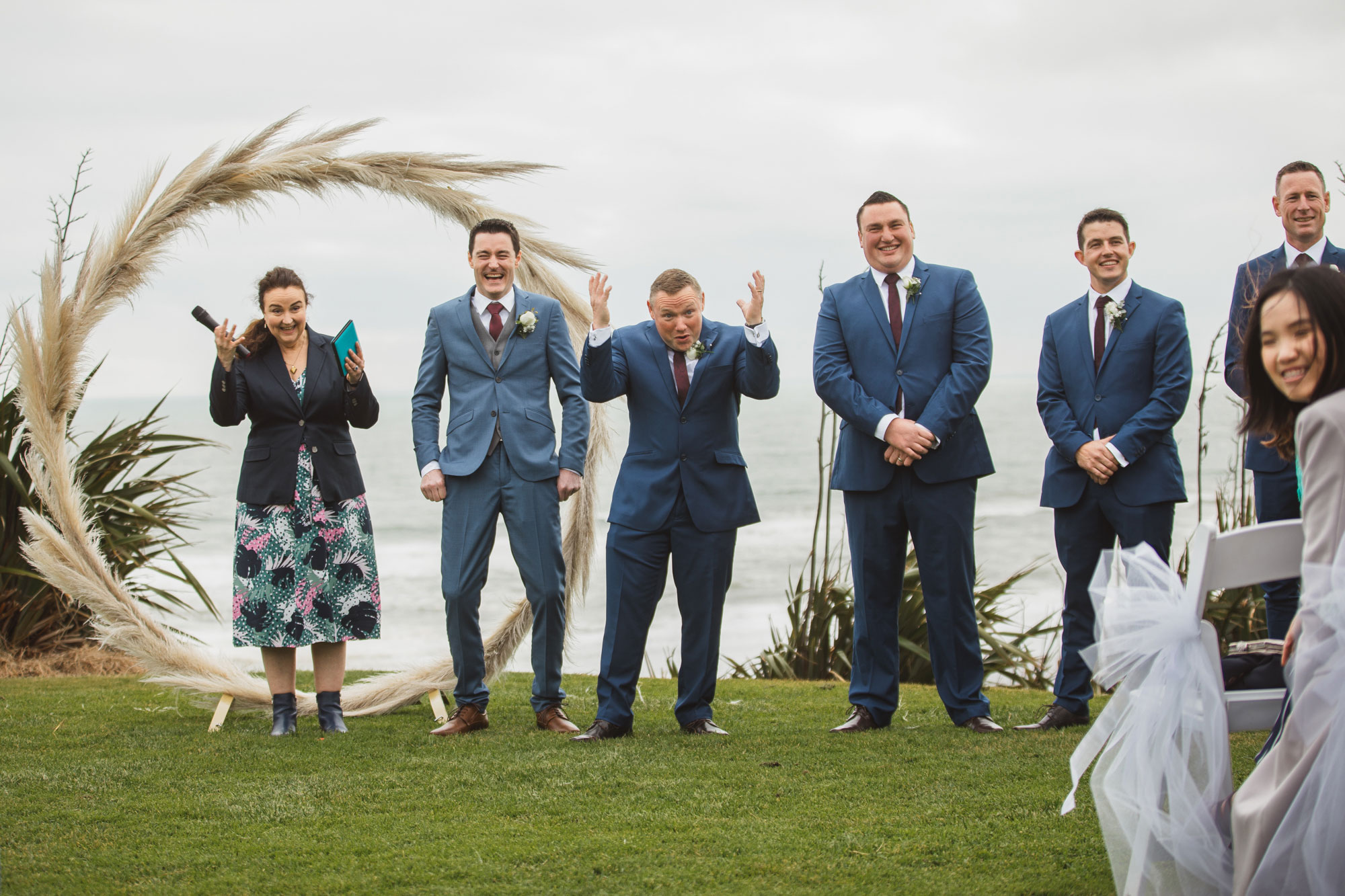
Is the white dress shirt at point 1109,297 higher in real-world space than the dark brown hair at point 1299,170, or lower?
lower

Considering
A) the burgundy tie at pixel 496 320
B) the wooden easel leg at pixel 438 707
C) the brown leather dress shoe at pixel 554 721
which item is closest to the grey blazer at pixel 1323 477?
the brown leather dress shoe at pixel 554 721

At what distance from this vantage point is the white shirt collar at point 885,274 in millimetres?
4699

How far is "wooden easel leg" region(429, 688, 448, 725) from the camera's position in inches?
197

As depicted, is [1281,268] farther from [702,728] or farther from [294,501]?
[294,501]

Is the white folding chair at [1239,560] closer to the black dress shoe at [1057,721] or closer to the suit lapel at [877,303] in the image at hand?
the black dress shoe at [1057,721]

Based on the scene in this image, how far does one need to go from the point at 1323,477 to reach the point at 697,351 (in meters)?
2.65

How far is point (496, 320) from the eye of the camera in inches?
194

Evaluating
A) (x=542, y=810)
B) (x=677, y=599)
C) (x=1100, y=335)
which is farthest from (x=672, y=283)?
(x=542, y=810)

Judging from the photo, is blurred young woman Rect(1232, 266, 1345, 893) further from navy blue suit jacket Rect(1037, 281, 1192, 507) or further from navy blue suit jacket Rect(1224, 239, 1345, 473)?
navy blue suit jacket Rect(1224, 239, 1345, 473)

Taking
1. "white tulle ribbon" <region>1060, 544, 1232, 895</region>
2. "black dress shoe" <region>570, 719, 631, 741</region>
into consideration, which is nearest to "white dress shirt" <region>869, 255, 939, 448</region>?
"black dress shoe" <region>570, 719, 631, 741</region>

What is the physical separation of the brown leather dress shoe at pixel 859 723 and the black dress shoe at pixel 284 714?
7.17 feet

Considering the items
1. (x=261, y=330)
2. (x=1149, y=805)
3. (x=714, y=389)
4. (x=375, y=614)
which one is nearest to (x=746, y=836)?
(x=1149, y=805)

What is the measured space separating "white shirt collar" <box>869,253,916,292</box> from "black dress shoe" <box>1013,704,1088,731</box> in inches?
68.8

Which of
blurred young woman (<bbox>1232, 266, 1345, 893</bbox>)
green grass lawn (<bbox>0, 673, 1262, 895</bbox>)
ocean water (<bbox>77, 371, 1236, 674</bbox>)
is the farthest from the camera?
ocean water (<bbox>77, 371, 1236, 674</bbox>)
